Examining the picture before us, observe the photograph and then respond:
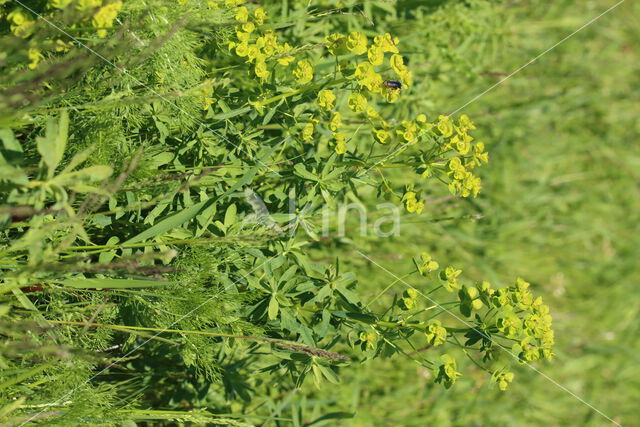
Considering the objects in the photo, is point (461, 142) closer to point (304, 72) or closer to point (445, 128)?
point (445, 128)

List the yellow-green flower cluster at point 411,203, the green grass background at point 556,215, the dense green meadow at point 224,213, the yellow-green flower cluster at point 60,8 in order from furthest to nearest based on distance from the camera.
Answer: the green grass background at point 556,215 < the yellow-green flower cluster at point 411,203 < the dense green meadow at point 224,213 < the yellow-green flower cluster at point 60,8

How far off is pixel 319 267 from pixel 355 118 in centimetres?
81

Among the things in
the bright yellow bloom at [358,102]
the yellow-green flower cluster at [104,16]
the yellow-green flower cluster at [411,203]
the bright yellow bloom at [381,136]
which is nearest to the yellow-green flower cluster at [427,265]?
the yellow-green flower cluster at [411,203]

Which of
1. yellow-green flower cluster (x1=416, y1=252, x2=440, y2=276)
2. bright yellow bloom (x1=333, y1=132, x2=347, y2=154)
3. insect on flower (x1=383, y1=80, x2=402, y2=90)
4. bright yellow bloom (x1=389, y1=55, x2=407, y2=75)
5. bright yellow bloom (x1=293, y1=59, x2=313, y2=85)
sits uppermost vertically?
bright yellow bloom (x1=293, y1=59, x2=313, y2=85)

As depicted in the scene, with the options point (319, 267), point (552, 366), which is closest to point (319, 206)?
point (319, 267)

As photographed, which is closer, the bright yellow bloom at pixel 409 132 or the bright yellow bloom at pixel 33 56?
the bright yellow bloom at pixel 33 56

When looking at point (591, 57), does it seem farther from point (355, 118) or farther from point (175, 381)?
point (175, 381)

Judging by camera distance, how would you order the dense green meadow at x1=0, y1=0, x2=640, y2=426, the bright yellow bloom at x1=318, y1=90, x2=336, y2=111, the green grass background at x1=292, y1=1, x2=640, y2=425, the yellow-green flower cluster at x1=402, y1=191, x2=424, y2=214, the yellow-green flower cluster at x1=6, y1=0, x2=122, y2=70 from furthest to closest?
the green grass background at x1=292, y1=1, x2=640, y2=425 < the yellow-green flower cluster at x1=402, y1=191, x2=424, y2=214 < the bright yellow bloom at x1=318, y1=90, x2=336, y2=111 < the dense green meadow at x1=0, y1=0, x2=640, y2=426 < the yellow-green flower cluster at x1=6, y1=0, x2=122, y2=70

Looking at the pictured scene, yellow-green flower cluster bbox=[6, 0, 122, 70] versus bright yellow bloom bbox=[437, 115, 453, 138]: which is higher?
yellow-green flower cluster bbox=[6, 0, 122, 70]

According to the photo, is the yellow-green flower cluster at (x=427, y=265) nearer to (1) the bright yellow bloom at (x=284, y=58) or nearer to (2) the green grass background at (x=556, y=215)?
(1) the bright yellow bloom at (x=284, y=58)

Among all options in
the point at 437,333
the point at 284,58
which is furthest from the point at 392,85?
the point at 437,333

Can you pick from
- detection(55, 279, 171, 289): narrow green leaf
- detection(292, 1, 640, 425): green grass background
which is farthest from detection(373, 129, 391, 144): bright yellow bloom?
detection(292, 1, 640, 425): green grass background

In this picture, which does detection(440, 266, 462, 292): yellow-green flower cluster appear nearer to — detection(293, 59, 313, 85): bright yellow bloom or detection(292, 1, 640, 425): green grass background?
detection(293, 59, 313, 85): bright yellow bloom

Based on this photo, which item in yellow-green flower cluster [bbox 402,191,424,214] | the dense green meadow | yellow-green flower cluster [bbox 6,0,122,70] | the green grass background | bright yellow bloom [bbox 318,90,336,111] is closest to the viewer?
yellow-green flower cluster [bbox 6,0,122,70]
